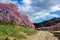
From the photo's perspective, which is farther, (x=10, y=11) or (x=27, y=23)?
(x=27, y=23)

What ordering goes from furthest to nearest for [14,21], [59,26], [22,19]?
[59,26]
[22,19]
[14,21]

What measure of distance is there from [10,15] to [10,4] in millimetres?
1828

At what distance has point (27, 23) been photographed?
25.9 metres

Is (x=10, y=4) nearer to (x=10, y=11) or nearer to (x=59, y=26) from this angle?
(x=10, y=11)

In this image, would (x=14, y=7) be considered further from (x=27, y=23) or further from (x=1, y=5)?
(x=27, y=23)

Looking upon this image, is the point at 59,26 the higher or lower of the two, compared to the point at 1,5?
lower

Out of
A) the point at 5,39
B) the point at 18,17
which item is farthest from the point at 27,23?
the point at 5,39

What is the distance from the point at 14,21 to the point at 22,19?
2.42m

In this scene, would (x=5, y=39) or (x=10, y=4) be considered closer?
(x=5, y=39)

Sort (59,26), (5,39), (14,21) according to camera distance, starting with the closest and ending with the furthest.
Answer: (5,39) < (14,21) < (59,26)

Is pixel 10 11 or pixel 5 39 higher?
pixel 10 11

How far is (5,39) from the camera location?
13.1m

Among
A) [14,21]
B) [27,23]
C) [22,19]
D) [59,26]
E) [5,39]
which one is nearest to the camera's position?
[5,39]

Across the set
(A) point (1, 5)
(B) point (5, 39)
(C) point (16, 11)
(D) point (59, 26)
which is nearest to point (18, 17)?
(C) point (16, 11)
